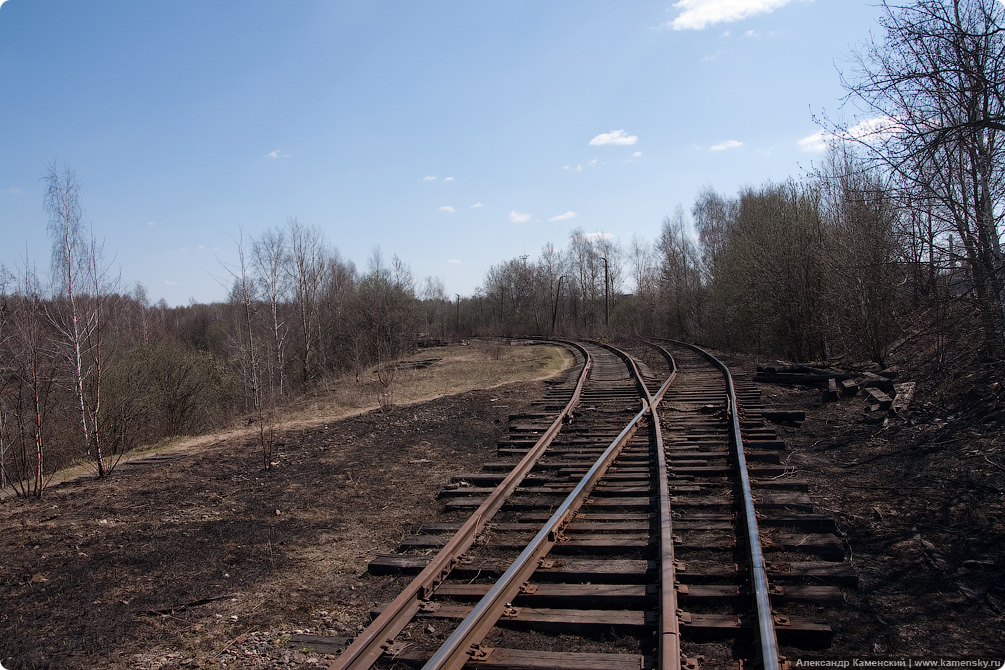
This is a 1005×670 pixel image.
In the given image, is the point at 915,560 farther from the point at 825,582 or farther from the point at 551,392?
the point at 551,392

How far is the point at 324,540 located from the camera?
19.2 feet

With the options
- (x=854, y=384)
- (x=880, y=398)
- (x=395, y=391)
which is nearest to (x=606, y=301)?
(x=395, y=391)

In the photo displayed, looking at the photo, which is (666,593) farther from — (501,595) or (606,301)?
(606,301)

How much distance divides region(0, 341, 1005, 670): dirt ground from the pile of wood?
0.30m

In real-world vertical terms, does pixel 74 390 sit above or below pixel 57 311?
below

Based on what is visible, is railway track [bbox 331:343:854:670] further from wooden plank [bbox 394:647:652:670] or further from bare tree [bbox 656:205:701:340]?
bare tree [bbox 656:205:701:340]

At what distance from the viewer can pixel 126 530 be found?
6.32 m

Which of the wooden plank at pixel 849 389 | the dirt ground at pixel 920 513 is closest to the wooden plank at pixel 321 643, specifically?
the dirt ground at pixel 920 513

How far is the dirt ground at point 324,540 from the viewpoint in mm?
3838

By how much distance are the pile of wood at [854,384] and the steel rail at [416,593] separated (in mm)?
6492

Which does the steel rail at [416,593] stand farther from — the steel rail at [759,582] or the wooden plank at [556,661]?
Answer: the steel rail at [759,582]

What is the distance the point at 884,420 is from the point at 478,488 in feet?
20.2

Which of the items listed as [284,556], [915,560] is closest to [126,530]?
[284,556]

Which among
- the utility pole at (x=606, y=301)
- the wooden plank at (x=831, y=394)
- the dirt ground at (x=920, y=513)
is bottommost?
the dirt ground at (x=920, y=513)
